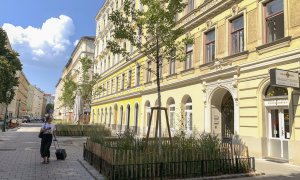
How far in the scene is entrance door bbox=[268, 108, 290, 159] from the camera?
40.7ft

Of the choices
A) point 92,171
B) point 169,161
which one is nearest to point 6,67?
point 92,171

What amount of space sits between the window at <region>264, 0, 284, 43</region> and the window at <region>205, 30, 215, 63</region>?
4.26 m

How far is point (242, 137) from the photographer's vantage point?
1430cm

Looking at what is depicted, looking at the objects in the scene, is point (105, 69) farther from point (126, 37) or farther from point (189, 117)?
point (126, 37)

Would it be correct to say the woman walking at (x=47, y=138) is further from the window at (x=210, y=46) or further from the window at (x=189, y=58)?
the window at (x=189, y=58)

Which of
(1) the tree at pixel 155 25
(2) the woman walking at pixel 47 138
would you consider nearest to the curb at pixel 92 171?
(2) the woman walking at pixel 47 138

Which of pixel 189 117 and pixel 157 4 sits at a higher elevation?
pixel 157 4

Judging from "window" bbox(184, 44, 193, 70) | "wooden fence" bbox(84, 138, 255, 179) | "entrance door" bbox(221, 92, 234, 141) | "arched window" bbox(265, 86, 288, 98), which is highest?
"window" bbox(184, 44, 193, 70)

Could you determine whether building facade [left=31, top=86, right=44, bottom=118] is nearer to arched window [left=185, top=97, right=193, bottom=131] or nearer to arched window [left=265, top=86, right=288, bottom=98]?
arched window [left=185, top=97, right=193, bottom=131]

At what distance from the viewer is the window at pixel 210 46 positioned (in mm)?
17625

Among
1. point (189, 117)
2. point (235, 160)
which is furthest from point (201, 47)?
point (235, 160)

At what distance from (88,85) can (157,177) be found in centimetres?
2294

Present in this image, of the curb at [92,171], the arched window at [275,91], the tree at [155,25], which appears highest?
Result: the tree at [155,25]

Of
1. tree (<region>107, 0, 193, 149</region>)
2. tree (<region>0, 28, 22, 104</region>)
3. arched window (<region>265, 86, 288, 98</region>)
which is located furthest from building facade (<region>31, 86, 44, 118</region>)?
tree (<region>107, 0, 193, 149</region>)
